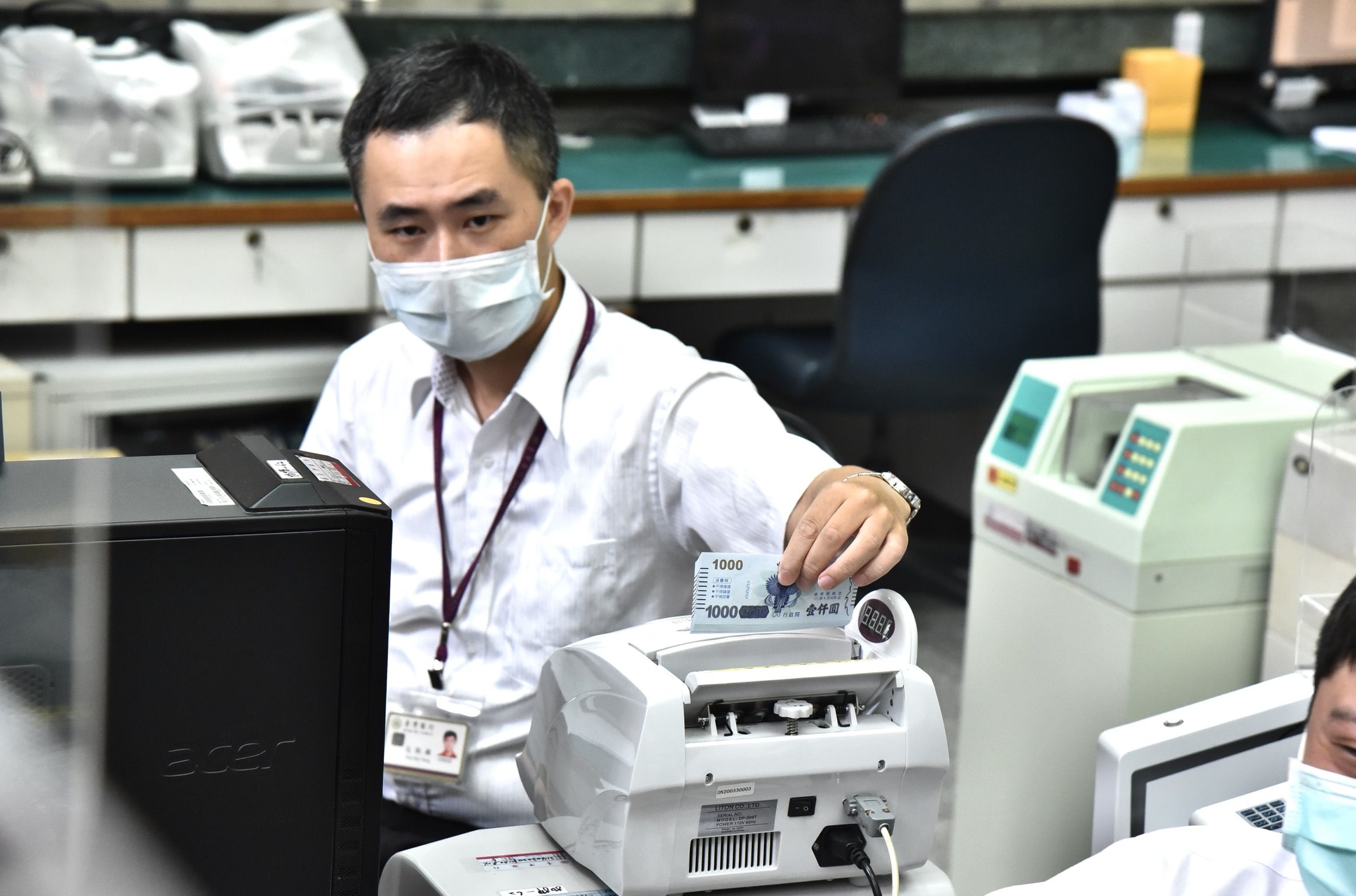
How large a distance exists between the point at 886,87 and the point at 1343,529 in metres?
2.15

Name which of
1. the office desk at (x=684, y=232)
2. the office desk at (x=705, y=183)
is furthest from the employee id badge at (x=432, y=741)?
the office desk at (x=705, y=183)

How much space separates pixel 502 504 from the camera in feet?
4.84

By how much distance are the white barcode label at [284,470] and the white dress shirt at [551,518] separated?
55 centimetres

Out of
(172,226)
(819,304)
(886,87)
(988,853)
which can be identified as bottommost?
(988,853)

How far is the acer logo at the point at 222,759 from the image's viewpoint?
81 cm

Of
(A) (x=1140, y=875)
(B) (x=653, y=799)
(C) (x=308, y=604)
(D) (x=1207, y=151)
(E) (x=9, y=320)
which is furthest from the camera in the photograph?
(D) (x=1207, y=151)

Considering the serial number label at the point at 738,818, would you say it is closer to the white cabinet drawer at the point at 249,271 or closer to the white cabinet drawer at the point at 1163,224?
the white cabinet drawer at the point at 249,271

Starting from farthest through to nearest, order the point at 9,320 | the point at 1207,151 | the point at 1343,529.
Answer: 1. the point at 1207,151
2. the point at 9,320
3. the point at 1343,529

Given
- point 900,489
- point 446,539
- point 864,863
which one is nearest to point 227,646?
point 864,863

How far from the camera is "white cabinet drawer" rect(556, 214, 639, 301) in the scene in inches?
113

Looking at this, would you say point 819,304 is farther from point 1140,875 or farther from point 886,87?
point 1140,875

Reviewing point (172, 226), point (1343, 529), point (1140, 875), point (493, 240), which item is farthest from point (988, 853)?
point (172, 226)

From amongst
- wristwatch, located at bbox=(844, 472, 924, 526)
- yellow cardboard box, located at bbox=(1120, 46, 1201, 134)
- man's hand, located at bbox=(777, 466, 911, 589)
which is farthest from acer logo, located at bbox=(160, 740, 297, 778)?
yellow cardboard box, located at bbox=(1120, 46, 1201, 134)

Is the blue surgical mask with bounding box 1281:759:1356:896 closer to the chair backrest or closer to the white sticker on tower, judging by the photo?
the white sticker on tower
